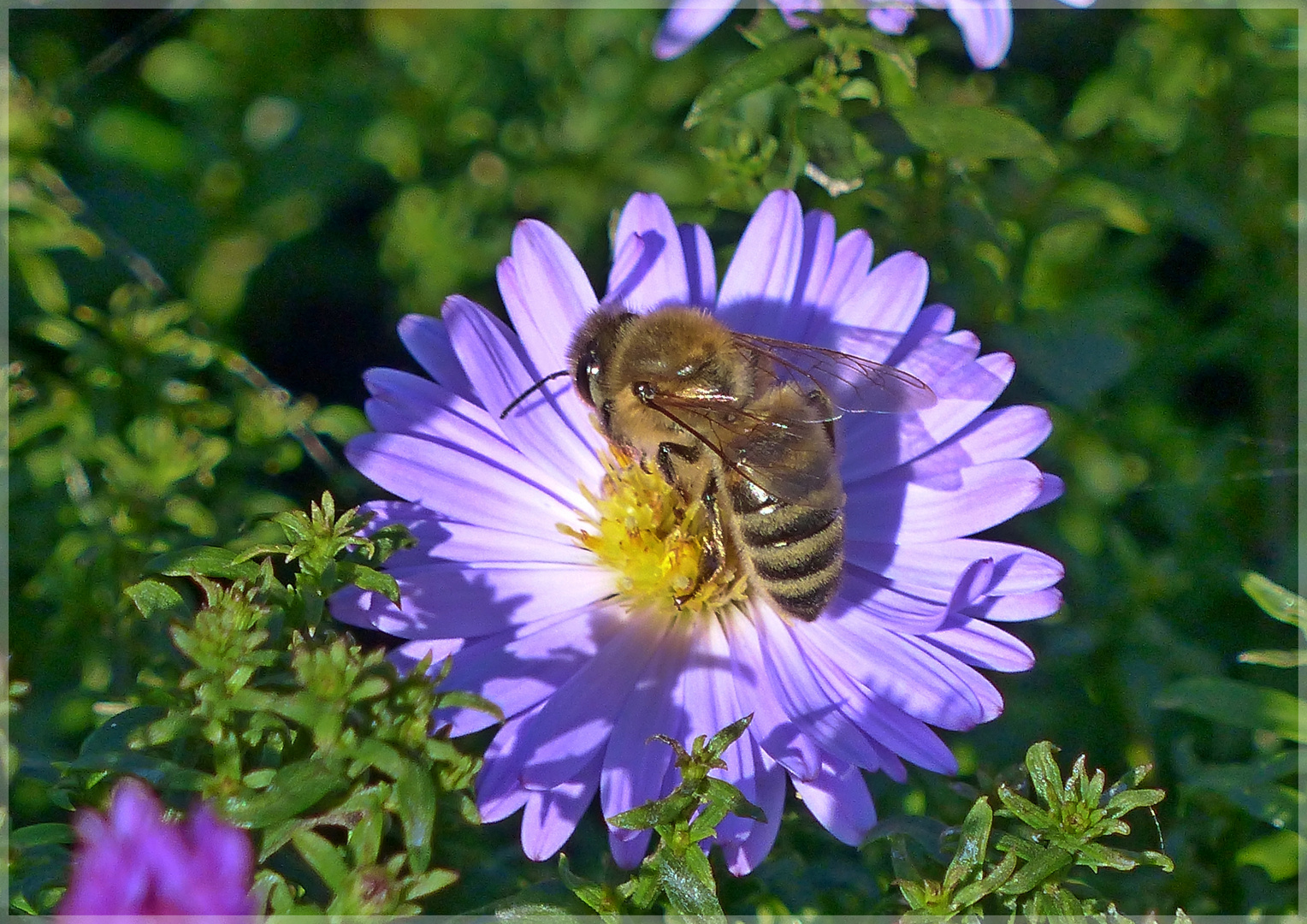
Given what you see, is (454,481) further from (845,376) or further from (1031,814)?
(1031,814)

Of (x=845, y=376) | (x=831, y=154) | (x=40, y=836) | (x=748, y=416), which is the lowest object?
(x=40, y=836)

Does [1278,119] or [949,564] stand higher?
[1278,119]

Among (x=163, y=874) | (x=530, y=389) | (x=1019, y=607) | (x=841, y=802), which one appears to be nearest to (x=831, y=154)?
(x=530, y=389)

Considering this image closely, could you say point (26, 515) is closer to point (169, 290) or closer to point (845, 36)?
point (169, 290)

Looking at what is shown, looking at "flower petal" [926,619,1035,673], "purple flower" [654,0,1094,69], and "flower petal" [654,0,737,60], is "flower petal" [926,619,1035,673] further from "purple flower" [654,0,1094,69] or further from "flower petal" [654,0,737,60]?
"flower petal" [654,0,737,60]

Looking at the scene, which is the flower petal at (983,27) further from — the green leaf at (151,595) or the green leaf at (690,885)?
the green leaf at (151,595)

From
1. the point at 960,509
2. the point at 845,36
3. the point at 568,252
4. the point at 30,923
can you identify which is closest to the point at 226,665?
the point at 30,923

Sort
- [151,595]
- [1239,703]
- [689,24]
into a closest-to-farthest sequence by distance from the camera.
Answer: [151,595] < [1239,703] < [689,24]

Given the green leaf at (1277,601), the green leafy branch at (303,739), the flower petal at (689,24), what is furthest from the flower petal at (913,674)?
the flower petal at (689,24)
